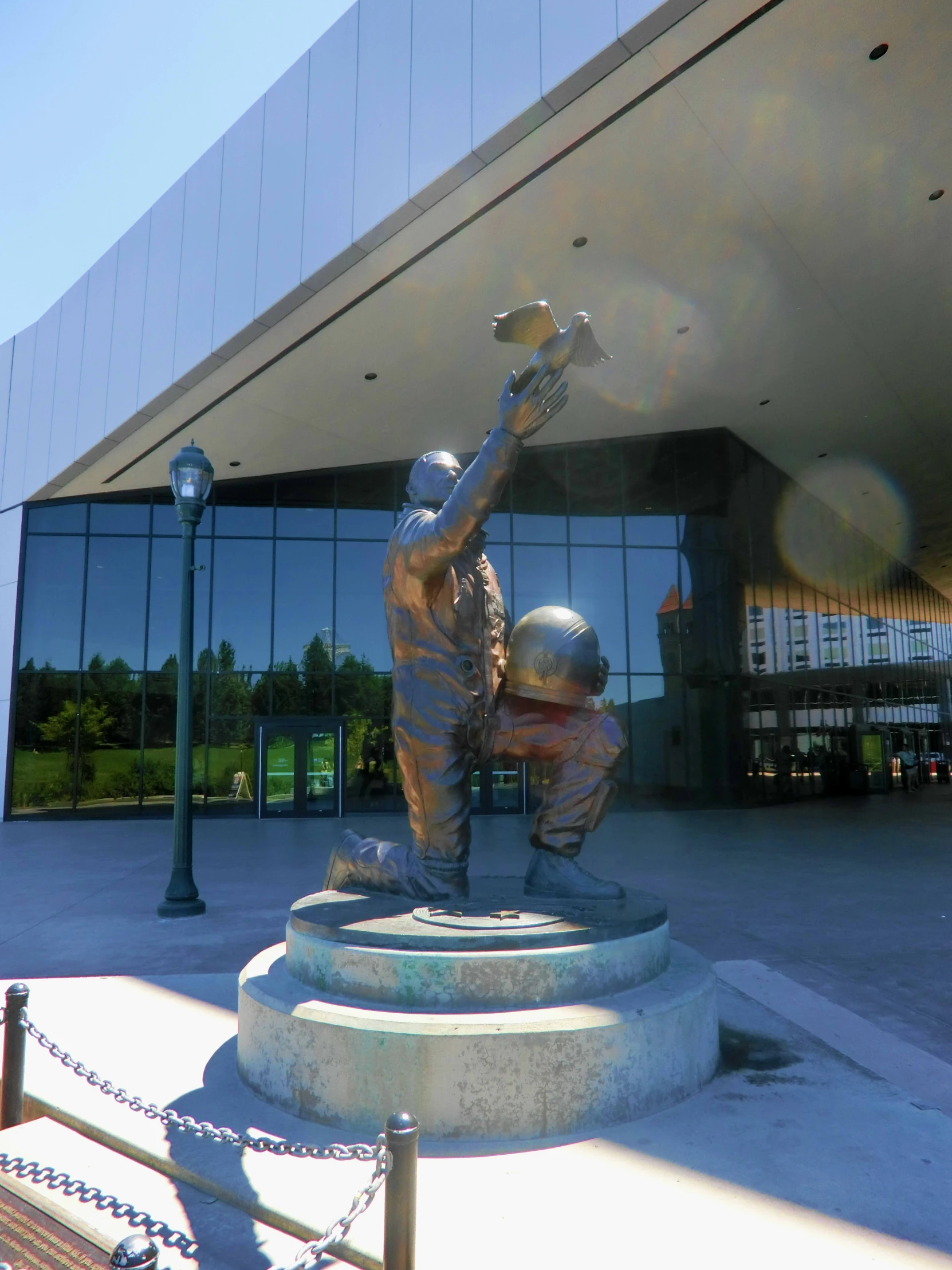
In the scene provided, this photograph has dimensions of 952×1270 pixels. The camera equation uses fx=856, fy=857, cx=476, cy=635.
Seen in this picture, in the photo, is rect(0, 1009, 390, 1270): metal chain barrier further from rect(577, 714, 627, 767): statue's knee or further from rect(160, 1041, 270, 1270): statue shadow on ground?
rect(577, 714, 627, 767): statue's knee

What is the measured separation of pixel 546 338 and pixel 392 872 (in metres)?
2.84

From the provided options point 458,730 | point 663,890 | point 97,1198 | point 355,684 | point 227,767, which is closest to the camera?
point 97,1198

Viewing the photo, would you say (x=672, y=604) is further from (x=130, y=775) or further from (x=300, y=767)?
(x=130, y=775)

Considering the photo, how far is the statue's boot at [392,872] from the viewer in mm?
4398

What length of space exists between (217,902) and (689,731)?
12.2 m

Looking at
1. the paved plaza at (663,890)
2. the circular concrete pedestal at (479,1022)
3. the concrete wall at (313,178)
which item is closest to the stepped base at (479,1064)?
the circular concrete pedestal at (479,1022)

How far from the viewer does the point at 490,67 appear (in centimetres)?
948

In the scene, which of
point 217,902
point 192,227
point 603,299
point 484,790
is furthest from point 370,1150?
point 484,790

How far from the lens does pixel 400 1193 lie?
2.32 m

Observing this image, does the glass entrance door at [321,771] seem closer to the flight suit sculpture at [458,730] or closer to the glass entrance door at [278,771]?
the glass entrance door at [278,771]

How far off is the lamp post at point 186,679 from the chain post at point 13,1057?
4.68 meters

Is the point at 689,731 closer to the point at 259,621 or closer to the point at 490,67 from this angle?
the point at 259,621

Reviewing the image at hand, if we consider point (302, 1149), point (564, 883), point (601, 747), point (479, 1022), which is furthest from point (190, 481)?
point (302, 1149)

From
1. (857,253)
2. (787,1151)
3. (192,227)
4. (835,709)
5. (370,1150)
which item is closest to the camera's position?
(370,1150)
